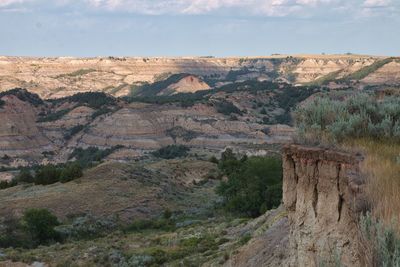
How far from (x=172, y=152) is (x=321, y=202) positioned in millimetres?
60422

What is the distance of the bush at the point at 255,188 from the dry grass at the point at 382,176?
63.7 ft

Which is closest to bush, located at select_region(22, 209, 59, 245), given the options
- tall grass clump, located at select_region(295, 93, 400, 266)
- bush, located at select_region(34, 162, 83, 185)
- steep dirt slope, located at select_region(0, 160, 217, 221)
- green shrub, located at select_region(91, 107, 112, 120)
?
steep dirt slope, located at select_region(0, 160, 217, 221)

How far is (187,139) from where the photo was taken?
77.9 metres

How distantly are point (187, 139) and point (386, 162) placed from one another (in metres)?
71.3

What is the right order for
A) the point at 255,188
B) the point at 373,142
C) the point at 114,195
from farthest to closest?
the point at 114,195 < the point at 255,188 < the point at 373,142

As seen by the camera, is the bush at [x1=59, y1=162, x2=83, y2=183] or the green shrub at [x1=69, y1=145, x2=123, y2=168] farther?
the green shrub at [x1=69, y1=145, x2=123, y2=168]

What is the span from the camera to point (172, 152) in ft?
223

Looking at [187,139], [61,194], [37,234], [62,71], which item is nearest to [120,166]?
[61,194]

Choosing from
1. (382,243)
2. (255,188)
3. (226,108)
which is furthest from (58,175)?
(226,108)

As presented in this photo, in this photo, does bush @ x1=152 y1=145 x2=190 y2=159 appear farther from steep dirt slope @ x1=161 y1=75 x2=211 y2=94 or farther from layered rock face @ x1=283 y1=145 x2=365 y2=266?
steep dirt slope @ x1=161 y1=75 x2=211 y2=94

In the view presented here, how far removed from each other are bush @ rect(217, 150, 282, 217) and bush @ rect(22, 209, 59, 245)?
30.8ft

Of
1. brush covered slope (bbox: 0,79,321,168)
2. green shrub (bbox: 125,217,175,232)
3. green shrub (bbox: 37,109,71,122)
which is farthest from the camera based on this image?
green shrub (bbox: 37,109,71,122)

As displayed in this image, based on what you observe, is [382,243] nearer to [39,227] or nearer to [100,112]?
[39,227]

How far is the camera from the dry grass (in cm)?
562
